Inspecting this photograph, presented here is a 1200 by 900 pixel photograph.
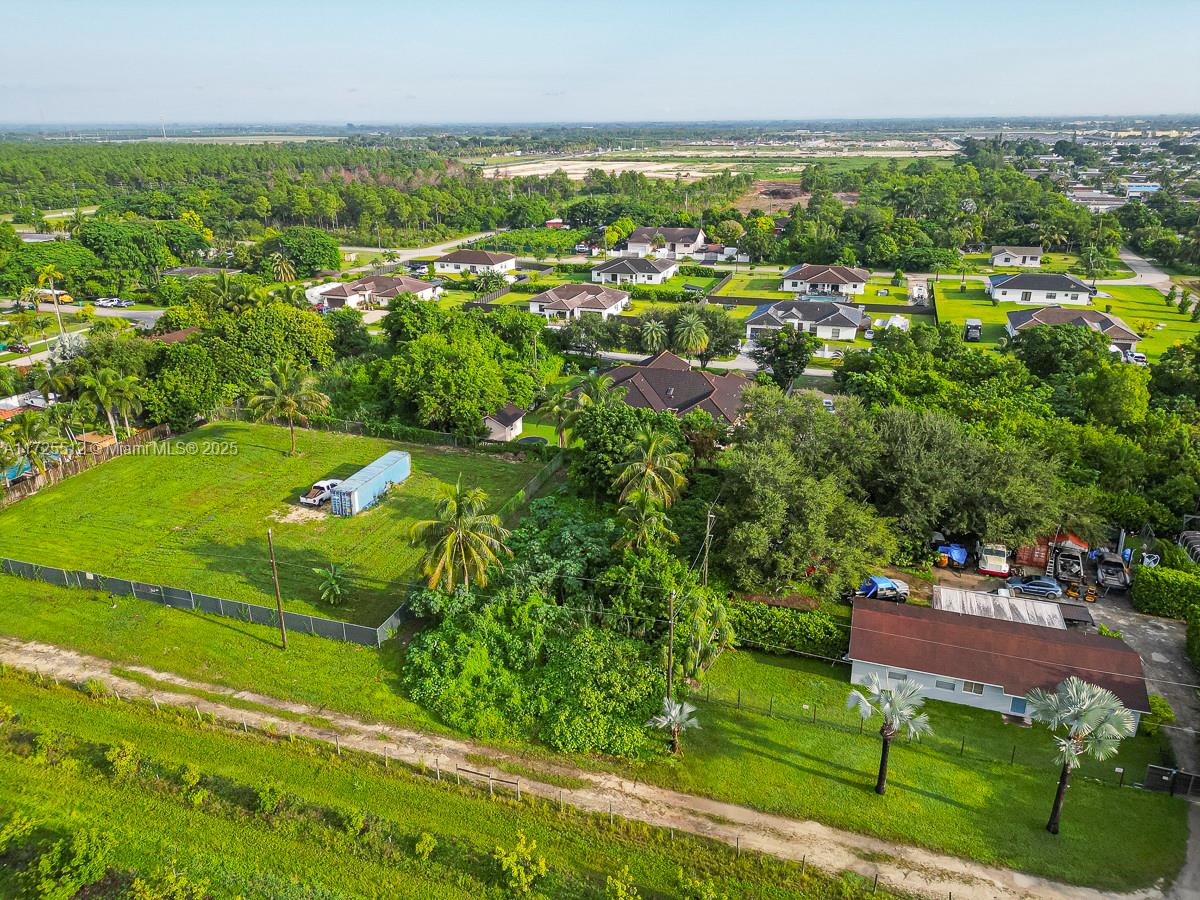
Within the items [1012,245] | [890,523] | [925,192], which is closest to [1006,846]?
[890,523]

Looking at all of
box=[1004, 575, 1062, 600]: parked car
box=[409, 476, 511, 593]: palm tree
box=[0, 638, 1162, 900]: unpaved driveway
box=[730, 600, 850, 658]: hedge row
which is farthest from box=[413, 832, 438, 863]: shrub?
box=[1004, 575, 1062, 600]: parked car

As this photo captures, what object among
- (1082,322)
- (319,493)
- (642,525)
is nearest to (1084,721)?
(642,525)

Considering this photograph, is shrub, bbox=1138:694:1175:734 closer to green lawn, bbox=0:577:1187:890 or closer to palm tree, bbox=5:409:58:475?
green lawn, bbox=0:577:1187:890

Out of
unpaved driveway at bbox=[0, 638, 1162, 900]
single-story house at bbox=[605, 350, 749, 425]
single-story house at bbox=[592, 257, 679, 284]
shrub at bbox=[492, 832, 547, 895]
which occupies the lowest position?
unpaved driveway at bbox=[0, 638, 1162, 900]

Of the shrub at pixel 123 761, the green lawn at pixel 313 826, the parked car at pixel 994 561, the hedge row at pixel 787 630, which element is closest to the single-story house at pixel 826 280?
the parked car at pixel 994 561

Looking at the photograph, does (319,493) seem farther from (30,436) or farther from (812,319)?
(812,319)

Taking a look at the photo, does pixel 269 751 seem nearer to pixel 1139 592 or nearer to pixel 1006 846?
pixel 1006 846
